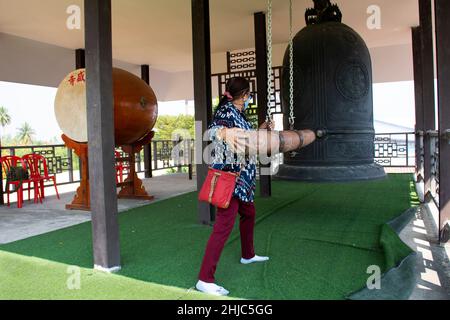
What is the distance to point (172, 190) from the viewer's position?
22.1 feet

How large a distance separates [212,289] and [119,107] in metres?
3.60

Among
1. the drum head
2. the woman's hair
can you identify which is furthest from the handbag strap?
the drum head

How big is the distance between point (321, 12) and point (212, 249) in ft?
12.6

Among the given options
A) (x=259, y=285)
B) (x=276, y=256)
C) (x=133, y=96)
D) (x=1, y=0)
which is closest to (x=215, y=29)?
(x=133, y=96)

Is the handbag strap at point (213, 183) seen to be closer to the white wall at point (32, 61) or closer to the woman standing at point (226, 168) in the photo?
the woman standing at point (226, 168)

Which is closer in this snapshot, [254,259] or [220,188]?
[220,188]

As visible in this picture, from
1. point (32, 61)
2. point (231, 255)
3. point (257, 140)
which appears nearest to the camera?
point (257, 140)

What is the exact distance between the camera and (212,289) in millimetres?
2174

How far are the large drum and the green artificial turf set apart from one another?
1.26 meters

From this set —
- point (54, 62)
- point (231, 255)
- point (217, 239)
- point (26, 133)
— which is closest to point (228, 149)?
point (217, 239)

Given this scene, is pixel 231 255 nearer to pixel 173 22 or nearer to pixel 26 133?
pixel 173 22

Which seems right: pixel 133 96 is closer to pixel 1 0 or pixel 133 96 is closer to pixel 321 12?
pixel 1 0

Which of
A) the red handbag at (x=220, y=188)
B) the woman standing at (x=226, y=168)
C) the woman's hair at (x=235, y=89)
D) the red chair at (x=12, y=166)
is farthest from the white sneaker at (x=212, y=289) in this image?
the red chair at (x=12, y=166)

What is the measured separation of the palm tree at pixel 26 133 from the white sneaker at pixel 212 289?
27858 millimetres
